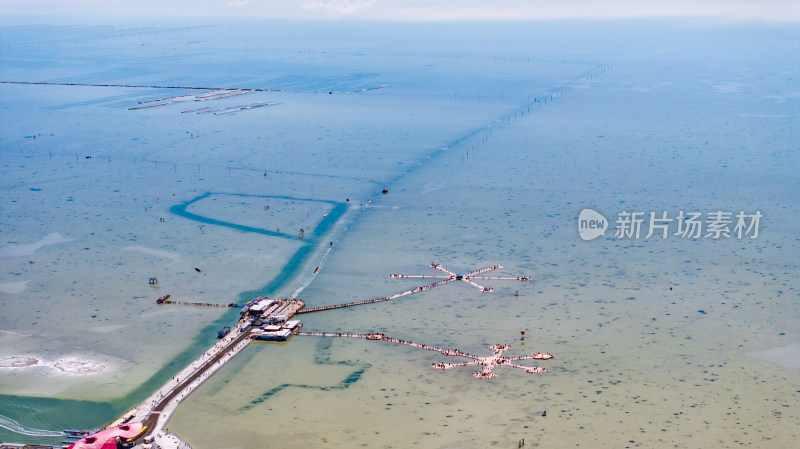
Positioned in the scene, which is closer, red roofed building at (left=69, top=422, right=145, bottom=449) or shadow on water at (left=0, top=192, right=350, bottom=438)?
red roofed building at (left=69, top=422, right=145, bottom=449)

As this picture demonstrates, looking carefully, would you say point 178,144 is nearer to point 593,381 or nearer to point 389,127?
point 389,127

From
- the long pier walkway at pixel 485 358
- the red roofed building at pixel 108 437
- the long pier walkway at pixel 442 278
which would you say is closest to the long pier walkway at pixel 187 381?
the red roofed building at pixel 108 437

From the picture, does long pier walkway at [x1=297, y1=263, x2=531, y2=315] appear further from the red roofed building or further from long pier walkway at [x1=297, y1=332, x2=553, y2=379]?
the red roofed building

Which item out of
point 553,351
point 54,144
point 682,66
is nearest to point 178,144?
point 54,144

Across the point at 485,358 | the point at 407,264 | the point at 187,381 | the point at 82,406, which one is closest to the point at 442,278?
the point at 407,264
